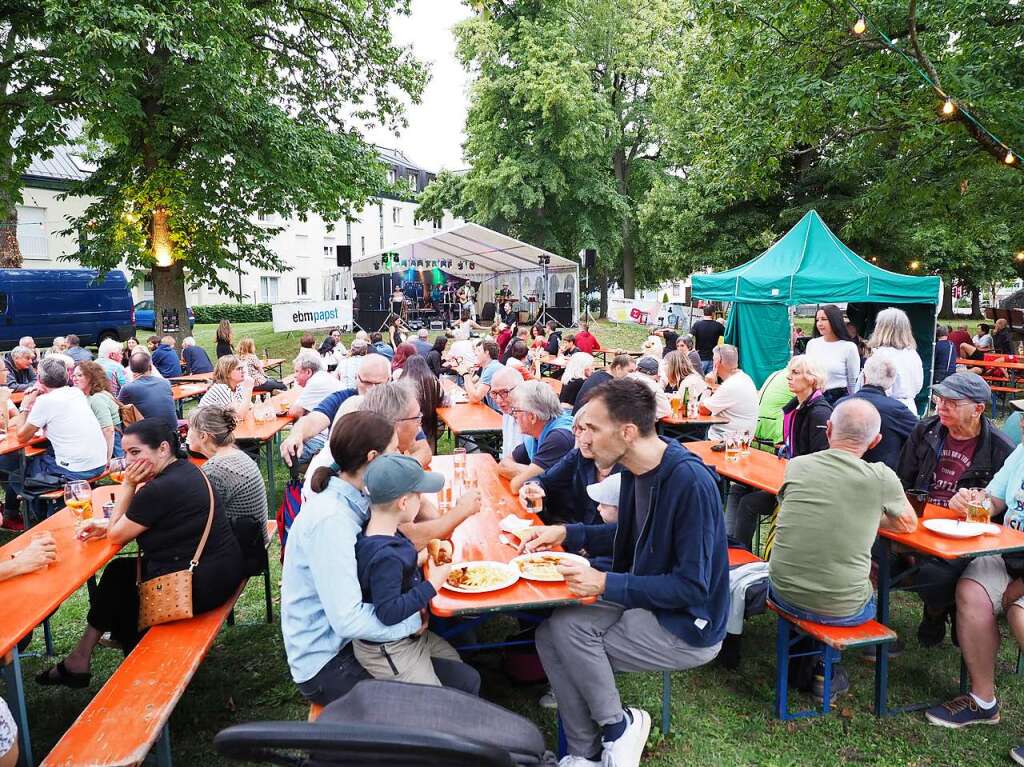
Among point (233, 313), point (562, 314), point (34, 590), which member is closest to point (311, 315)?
point (562, 314)

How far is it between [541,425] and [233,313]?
31869mm

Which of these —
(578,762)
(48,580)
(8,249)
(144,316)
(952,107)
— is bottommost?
(578,762)

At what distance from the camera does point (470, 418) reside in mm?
6836

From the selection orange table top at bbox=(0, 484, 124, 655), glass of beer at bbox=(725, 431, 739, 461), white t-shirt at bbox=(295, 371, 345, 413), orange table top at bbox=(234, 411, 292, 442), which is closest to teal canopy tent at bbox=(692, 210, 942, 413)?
glass of beer at bbox=(725, 431, 739, 461)

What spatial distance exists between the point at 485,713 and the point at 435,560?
5.08ft

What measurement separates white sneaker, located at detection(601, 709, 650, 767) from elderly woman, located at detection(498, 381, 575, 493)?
1579 mm

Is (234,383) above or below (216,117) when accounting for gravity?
below

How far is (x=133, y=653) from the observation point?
2.92 m

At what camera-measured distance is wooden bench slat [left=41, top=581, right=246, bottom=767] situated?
2.28 meters

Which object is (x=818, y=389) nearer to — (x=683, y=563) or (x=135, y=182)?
(x=683, y=563)

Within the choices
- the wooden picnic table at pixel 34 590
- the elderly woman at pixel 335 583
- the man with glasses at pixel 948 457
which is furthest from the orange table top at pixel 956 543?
the wooden picnic table at pixel 34 590

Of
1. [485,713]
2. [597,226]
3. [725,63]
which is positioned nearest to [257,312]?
[597,226]

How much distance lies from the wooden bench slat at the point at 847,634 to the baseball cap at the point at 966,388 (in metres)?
1.36

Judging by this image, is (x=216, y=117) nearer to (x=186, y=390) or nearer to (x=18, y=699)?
(x=186, y=390)
